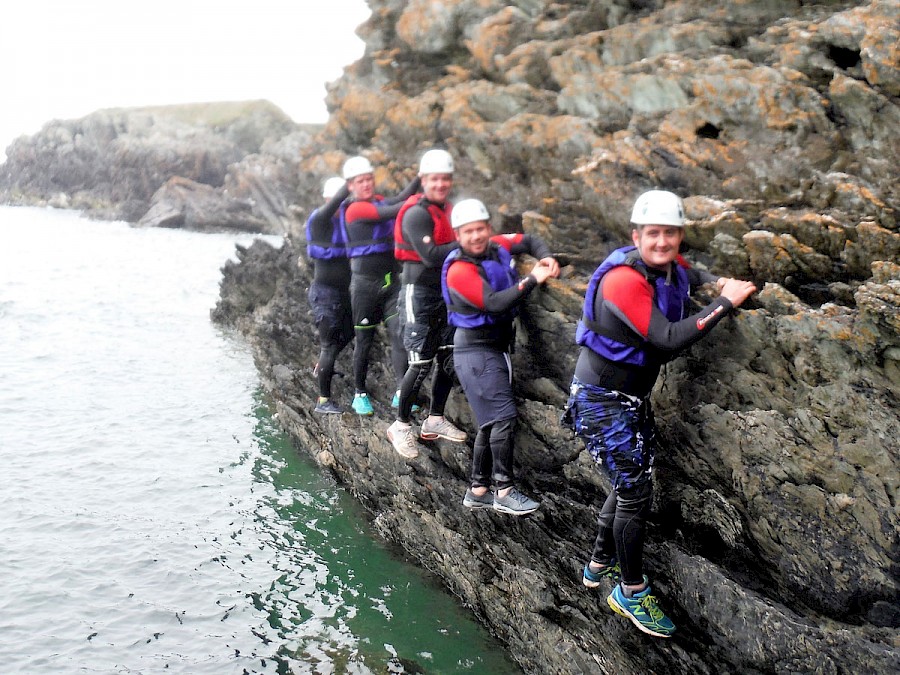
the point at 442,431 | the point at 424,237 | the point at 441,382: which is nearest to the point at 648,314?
the point at 424,237

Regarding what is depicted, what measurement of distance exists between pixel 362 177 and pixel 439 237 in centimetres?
244

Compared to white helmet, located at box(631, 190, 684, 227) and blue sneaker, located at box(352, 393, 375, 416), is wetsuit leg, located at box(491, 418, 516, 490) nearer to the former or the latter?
white helmet, located at box(631, 190, 684, 227)

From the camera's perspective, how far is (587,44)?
11.9m

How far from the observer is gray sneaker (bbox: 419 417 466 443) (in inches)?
411

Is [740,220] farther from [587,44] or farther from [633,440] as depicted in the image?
[587,44]

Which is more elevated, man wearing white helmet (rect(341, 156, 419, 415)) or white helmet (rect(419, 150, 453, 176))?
white helmet (rect(419, 150, 453, 176))

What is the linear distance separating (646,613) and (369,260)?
6818 millimetres

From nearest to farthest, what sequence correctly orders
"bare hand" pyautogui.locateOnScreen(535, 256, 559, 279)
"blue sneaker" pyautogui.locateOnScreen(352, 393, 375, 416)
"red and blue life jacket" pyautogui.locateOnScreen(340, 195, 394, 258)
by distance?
"bare hand" pyautogui.locateOnScreen(535, 256, 559, 279) → "red and blue life jacket" pyautogui.locateOnScreen(340, 195, 394, 258) → "blue sneaker" pyautogui.locateOnScreen(352, 393, 375, 416)

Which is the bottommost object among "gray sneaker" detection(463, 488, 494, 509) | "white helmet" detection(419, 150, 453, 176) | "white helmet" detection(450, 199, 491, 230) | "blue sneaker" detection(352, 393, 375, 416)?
"gray sneaker" detection(463, 488, 494, 509)

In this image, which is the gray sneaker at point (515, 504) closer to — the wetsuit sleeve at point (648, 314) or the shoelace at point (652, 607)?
the shoelace at point (652, 607)

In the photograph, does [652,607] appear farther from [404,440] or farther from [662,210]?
[404,440]

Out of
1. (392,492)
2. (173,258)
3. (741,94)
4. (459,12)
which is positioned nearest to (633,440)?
(741,94)

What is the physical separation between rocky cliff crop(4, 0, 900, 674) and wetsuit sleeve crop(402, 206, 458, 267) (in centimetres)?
129

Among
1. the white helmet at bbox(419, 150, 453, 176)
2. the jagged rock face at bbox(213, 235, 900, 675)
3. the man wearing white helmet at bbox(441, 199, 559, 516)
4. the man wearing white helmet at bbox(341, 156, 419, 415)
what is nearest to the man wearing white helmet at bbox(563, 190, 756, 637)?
the jagged rock face at bbox(213, 235, 900, 675)
